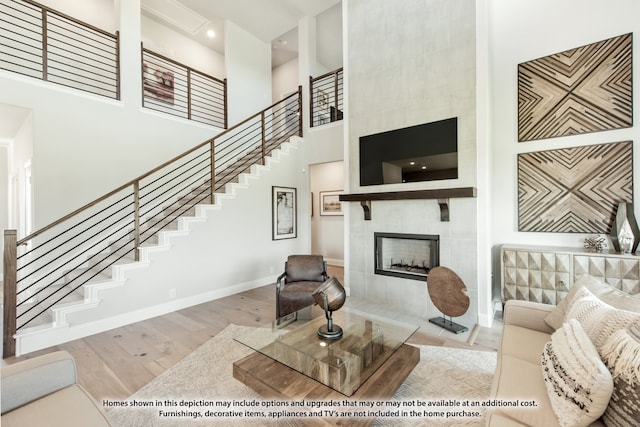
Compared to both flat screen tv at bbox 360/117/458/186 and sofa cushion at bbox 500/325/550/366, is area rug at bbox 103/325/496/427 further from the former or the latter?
flat screen tv at bbox 360/117/458/186

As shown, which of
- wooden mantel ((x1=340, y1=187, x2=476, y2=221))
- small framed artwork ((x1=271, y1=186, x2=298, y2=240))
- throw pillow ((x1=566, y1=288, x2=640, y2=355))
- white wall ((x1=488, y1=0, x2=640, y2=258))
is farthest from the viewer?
small framed artwork ((x1=271, y1=186, x2=298, y2=240))

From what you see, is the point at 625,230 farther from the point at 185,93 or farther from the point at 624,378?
the point at 185,93

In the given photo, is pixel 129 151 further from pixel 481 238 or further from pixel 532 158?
pixel 532 158

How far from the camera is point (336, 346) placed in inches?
81.2

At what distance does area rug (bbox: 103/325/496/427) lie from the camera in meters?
1.84

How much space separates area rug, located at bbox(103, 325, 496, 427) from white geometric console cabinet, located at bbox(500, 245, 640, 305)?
45.3 inches

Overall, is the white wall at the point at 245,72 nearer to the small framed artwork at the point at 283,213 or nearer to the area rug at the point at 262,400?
the small framed artwork at the point at 283,213

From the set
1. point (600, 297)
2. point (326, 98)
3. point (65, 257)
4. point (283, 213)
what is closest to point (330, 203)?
point (283, 213)

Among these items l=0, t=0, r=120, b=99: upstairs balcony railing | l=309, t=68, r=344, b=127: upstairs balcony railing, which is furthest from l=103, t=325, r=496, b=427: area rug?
l=309, t=68, r=344, b=127: upstairs balcony railing

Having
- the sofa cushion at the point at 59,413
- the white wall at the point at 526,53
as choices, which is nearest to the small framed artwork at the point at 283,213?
the white wall at the point at 526,53

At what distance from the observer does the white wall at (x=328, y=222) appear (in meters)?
7.21

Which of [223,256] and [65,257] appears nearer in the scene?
[65,257]

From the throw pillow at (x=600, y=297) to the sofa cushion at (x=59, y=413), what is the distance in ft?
8.77

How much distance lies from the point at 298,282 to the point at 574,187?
11.7 ft
